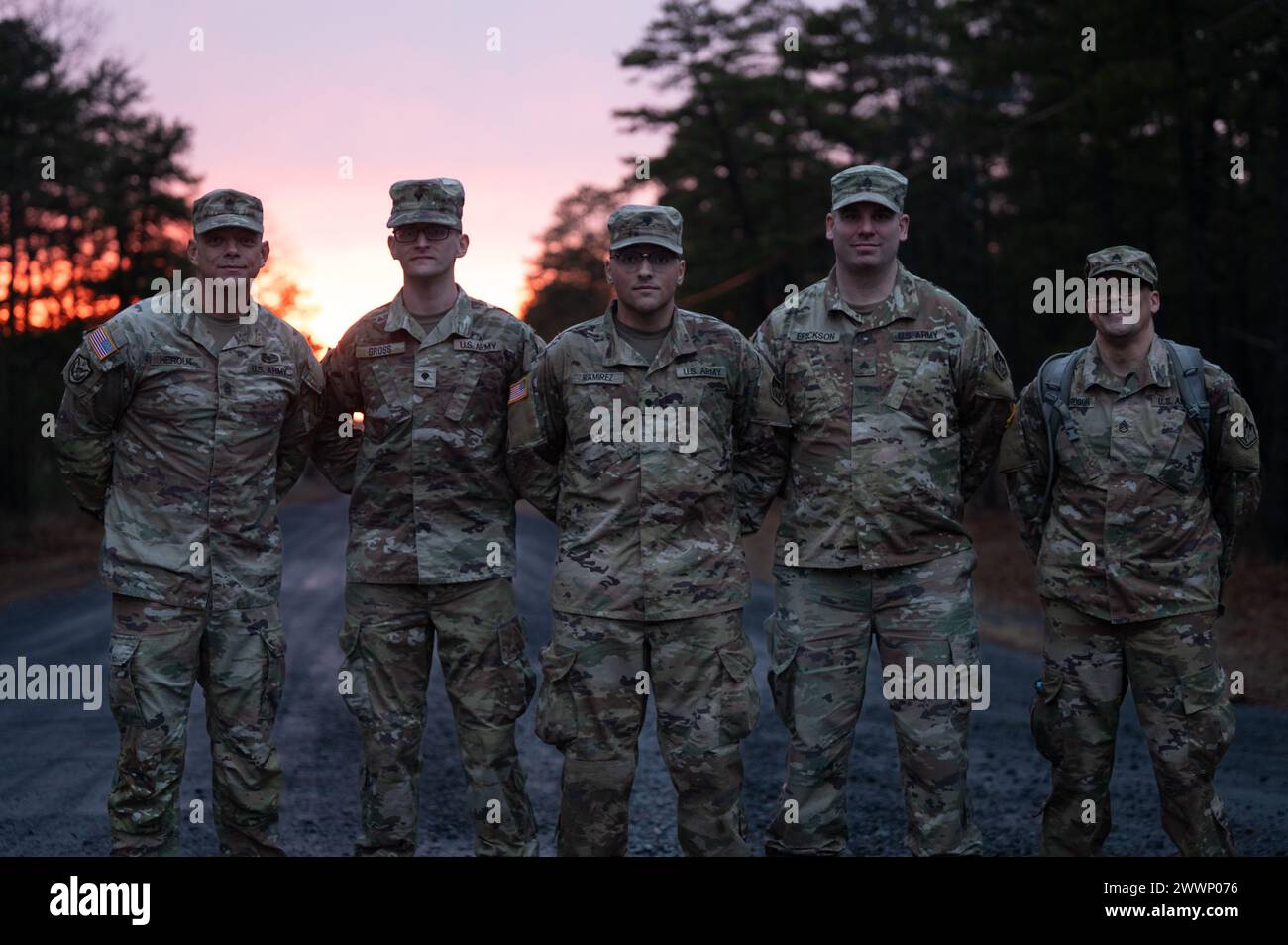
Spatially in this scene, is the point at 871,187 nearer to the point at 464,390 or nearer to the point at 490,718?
the point at 464,390

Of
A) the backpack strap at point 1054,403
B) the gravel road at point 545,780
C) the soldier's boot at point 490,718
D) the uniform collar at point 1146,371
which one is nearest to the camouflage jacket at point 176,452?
the soldier's boot at point 490,718

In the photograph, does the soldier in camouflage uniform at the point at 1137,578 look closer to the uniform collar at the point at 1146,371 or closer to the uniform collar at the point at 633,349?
the uniform collar at the point at 1146,371

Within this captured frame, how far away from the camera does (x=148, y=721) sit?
207 inches

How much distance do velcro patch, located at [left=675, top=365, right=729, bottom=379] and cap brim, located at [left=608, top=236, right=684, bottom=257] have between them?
45 cm

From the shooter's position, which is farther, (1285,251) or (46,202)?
(46,202)

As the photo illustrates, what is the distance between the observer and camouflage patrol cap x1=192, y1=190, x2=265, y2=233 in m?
5.59

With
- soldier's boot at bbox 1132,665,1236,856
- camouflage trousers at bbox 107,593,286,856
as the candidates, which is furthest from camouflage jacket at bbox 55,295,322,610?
soldier's boot at bbox 1132,665,1236,856

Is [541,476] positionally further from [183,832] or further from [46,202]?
[46,202]

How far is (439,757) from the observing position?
28.2 ft

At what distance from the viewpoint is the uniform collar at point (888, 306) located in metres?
5.41

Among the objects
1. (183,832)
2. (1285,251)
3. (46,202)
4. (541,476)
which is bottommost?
(183,832)

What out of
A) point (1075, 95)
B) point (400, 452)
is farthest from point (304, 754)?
point (1075, 95)

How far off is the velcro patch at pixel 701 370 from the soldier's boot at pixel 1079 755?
6.13ft

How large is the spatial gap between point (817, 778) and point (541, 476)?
165 centimetres
